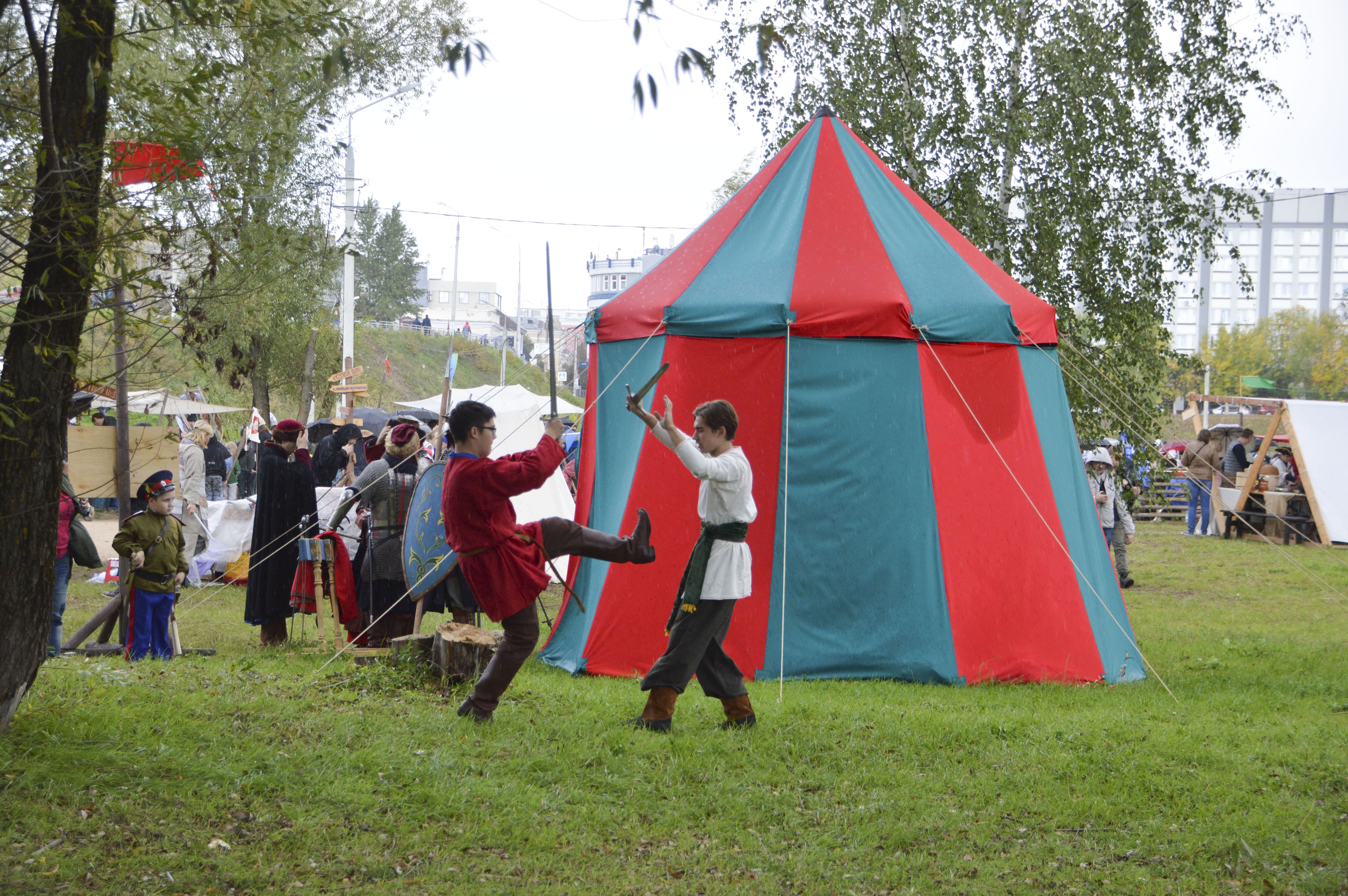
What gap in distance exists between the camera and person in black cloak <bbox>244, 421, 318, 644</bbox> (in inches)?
307

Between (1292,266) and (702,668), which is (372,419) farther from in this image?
(1292,266)

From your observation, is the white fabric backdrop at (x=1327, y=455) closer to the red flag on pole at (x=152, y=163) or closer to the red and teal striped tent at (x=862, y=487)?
the red and teal striped tent at (x=862, y=487)

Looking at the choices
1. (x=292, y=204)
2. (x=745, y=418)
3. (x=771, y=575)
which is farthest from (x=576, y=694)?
(x=292, y=204)

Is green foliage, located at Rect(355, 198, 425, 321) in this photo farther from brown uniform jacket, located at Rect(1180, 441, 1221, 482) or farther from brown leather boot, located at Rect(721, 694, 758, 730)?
brown leather boot, located at Rect(721, 694, 758, 730)

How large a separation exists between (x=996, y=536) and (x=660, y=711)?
2.69m

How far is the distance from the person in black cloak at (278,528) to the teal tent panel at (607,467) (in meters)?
2.04

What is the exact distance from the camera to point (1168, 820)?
4387mm

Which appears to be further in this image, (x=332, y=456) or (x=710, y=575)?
(x=332, y=456)

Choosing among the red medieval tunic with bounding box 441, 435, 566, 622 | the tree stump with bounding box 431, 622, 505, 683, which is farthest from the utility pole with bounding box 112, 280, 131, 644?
the red medieval tunic with bounding box 441, 435, 566, 622

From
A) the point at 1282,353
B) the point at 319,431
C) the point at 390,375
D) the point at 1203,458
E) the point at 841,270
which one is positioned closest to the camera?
the point at 841,270

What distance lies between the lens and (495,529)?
16.6 feet

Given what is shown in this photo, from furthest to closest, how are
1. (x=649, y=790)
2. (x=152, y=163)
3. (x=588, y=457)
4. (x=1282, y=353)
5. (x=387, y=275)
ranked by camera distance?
(x=387, y=275)
(x=1282, y=353)
(x=588, y=457)
(x=649, y=790)
(x=152, y=163)

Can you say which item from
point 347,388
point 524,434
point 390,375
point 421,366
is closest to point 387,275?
point 421,366

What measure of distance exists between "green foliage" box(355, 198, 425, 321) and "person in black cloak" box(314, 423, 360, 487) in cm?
5317
